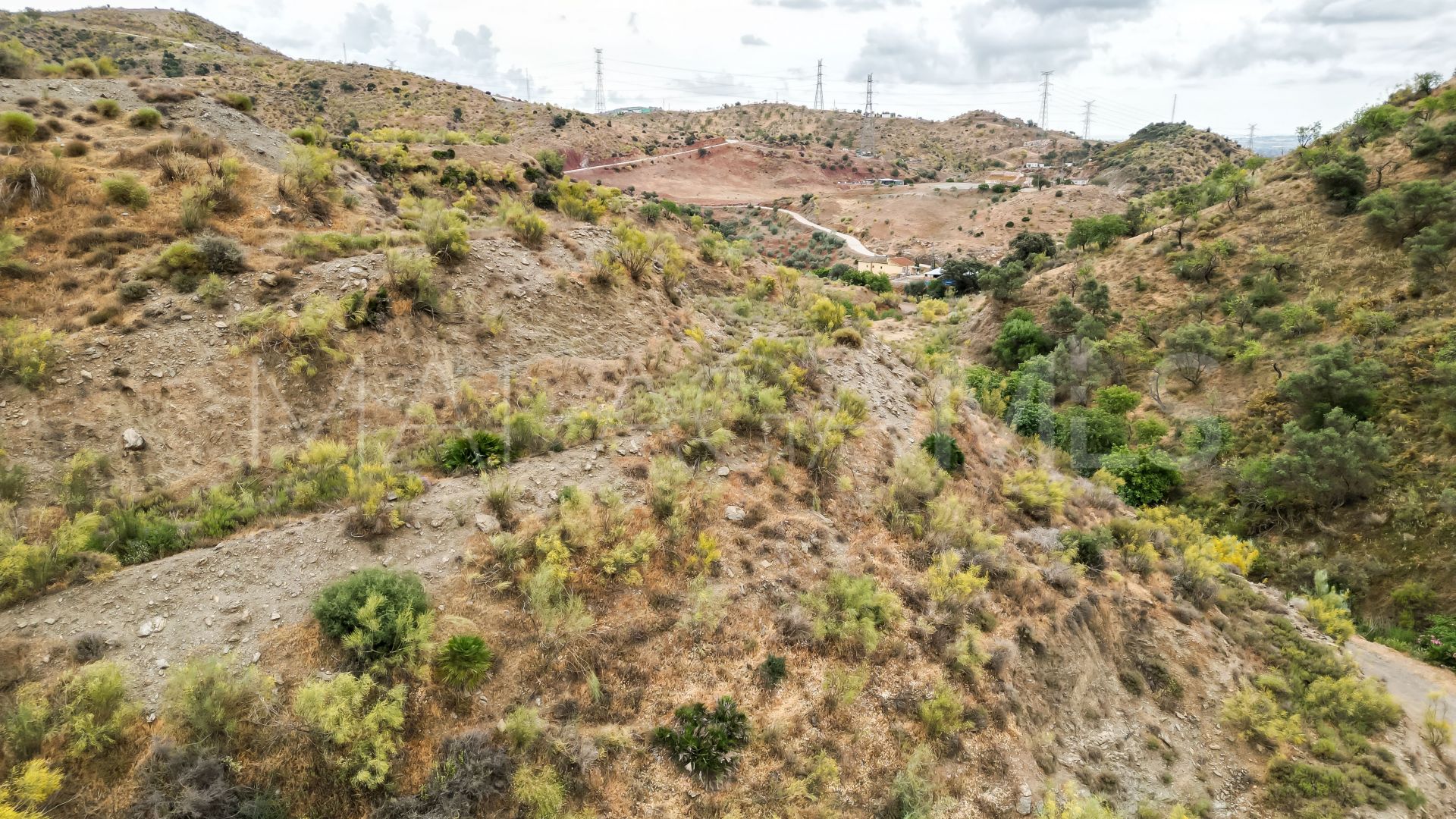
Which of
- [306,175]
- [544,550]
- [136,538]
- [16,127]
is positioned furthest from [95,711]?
[16,127]

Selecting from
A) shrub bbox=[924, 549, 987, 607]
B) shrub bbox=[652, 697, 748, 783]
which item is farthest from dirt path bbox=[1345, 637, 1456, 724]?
shrub bbox=[652, 697, 748, 783]

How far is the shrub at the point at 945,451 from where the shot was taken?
15.1 meters

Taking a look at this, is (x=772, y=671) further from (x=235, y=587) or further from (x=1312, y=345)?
(x=1312, y=345)

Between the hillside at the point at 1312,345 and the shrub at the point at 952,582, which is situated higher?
the hillside at the point at 1312,345

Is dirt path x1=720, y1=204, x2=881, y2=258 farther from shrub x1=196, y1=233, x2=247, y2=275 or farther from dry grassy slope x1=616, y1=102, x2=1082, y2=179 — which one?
shrub x1=196, y1=233, x2=247, y2=275

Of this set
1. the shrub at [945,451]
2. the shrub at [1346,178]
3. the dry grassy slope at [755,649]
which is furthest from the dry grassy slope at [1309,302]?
the shrub at [945,451]

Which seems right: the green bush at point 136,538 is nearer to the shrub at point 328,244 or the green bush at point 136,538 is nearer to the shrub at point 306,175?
the shrub at point 328,244

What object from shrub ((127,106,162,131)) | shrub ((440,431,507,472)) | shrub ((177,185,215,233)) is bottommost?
shrub ((440,431,507,472))

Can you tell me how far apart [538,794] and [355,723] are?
2.25 meters

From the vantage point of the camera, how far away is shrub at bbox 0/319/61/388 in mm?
10344

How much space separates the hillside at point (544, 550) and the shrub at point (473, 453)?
0.26 feet

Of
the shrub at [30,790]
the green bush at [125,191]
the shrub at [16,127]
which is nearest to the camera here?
the shrub at [30,790]

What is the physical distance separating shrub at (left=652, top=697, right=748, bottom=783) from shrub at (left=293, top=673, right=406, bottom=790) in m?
3.16

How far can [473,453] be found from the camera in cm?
1151
